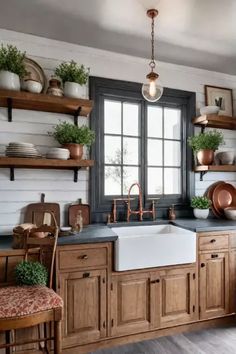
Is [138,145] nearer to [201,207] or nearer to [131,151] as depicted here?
[131,151]

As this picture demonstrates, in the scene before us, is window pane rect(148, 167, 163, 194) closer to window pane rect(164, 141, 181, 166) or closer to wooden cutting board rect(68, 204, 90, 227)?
window pane rect(164, 141, 181, 166)

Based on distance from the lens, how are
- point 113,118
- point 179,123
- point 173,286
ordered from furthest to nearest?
1. point 179,123
2. point 113,118
3. point 173,286

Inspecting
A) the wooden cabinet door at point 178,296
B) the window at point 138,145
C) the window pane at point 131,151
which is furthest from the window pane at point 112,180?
the wooden cabinet door at point 178,296

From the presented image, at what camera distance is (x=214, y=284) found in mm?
2549

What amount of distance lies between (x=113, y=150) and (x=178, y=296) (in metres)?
1.51

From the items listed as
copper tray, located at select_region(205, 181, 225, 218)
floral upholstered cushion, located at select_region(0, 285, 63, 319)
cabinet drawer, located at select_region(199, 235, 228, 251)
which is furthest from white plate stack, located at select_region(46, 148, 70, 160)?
copper tray, located at select_region(205, 181, 225, 218)

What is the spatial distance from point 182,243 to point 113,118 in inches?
55.8

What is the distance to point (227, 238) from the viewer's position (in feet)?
8.50

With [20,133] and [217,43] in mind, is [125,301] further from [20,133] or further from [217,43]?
[217,43]

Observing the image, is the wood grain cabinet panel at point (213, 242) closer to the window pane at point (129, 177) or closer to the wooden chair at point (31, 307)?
the window pane at point (129, 177)

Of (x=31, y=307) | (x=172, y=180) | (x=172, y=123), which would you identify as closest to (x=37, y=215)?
(x=31, y=307)

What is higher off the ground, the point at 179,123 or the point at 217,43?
the point at 217,43

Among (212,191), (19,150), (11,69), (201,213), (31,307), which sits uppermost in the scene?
(11,69)

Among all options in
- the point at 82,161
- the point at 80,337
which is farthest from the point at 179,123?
the point at 80,337
